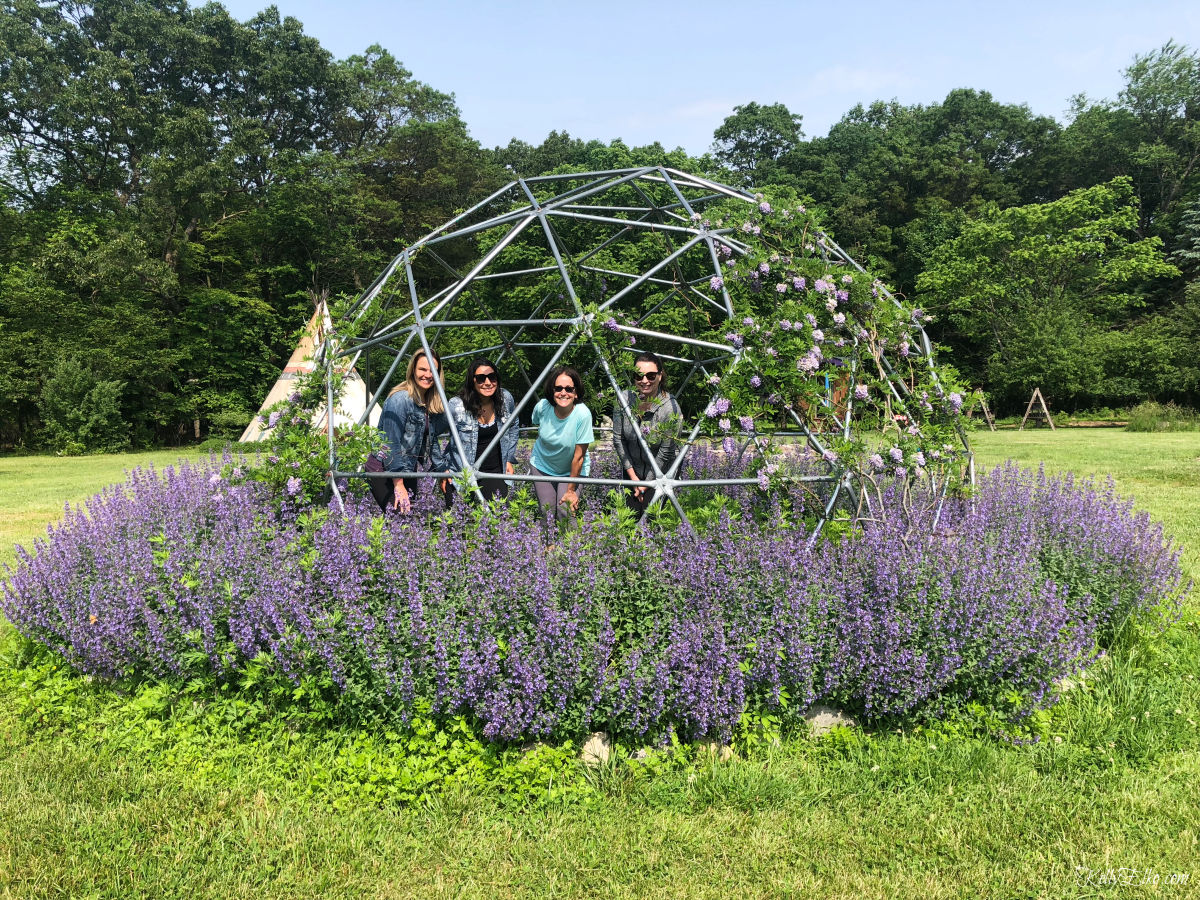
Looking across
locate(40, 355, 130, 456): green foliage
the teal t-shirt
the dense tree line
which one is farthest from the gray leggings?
locate(40, 355, 130, 456): green foliage

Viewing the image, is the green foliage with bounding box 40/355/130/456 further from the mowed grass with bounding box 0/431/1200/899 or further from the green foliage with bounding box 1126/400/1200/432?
the green foliage with bounding box 1126/400/1200/432

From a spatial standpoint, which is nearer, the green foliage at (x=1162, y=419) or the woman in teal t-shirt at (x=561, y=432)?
the woman in teal t-shirt at (x=561, y=432)

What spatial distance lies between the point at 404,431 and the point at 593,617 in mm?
3188

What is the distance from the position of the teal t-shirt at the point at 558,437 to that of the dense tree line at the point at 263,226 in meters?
22.5

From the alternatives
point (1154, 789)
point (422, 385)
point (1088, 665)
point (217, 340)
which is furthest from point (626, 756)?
point (217, 340)

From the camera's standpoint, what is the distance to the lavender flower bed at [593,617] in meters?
3.62

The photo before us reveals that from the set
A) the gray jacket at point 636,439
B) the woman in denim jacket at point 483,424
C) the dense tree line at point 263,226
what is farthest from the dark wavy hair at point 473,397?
the dense tree line at point 263,226

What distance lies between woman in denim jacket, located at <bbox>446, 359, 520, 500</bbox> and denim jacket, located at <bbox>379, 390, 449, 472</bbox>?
27 centimetres

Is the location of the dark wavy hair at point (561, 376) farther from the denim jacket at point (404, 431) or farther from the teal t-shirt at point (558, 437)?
the denim jacket at point (404, 431)

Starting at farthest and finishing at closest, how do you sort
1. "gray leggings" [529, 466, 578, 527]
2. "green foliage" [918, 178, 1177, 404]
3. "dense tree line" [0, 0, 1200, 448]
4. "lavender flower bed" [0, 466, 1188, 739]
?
"green foliage" [918, 178, 1177, 404]
"dense tree line" [0, 0, 1200, 448]
"gray leggings" [529, 466, 578, 527]
"lavender flower bed" [0, 466, 1188, 739]

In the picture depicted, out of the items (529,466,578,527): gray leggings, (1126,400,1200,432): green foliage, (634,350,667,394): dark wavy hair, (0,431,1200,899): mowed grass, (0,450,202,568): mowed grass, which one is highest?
(634,350,667,394): dark wavy hair

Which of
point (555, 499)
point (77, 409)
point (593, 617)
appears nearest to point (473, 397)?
point (555, 499)

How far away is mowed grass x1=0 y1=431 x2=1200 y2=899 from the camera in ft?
9.64

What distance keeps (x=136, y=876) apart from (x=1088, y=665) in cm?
516
